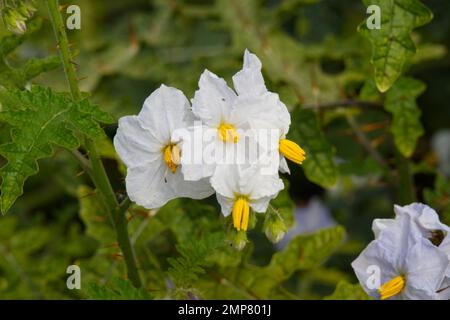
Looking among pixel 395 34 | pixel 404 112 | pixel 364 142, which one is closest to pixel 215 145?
pixel 395 34

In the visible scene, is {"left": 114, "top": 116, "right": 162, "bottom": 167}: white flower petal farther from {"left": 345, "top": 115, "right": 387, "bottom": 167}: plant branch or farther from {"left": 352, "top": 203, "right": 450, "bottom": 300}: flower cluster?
{"left": 345, "top": 115, "right": 387, "bottom": 167}: plant branch

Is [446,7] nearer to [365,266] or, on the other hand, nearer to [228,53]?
[228,53]

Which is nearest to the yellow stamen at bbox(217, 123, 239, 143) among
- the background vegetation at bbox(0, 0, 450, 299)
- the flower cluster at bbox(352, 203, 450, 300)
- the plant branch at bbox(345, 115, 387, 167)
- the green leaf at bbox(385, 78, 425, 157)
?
the background vegetation at bbox(0, 0, 450, 299)

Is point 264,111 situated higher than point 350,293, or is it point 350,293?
point 264,111

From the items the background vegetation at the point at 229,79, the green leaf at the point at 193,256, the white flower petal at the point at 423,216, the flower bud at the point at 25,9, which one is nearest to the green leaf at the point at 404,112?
the background vegetation at the point at 229,79

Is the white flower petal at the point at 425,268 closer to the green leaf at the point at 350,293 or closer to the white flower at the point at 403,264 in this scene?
the white flower at the point at 403,264

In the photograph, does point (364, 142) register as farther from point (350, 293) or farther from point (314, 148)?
point (350, 293)

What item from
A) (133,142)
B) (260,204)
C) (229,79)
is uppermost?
→ (229,79)
